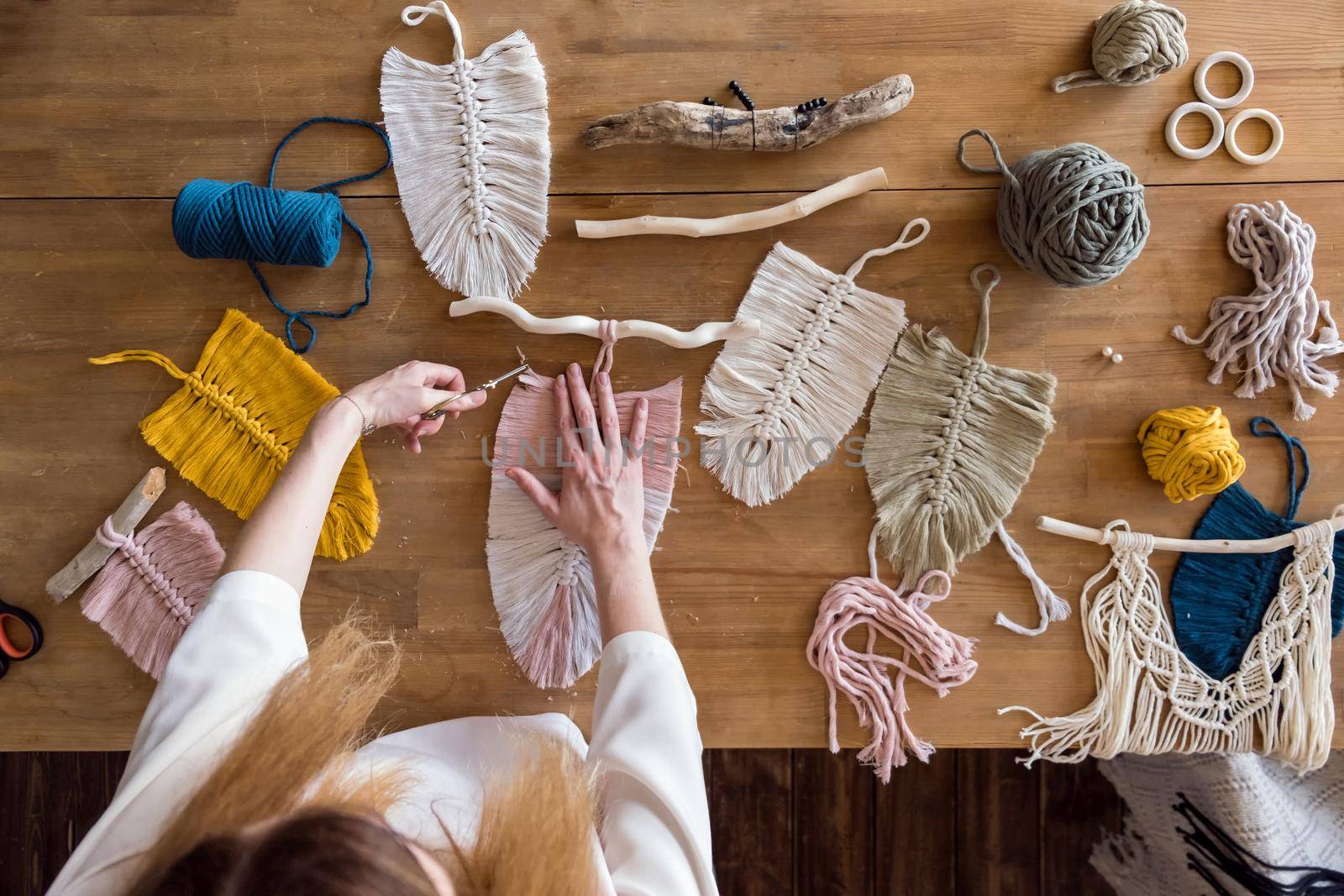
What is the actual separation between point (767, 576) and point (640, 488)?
0.63ft

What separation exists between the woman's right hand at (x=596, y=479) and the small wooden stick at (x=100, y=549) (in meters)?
0.43

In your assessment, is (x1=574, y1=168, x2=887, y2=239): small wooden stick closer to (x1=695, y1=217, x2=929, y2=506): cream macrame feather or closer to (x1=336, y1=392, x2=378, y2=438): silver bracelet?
(x1=695, y1=217, x2=929, y2=506): cream macrame feather

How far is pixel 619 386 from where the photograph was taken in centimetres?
105

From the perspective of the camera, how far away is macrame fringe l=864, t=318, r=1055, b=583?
1025mm

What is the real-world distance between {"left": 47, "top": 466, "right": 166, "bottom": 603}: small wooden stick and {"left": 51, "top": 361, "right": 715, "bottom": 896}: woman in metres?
0.24

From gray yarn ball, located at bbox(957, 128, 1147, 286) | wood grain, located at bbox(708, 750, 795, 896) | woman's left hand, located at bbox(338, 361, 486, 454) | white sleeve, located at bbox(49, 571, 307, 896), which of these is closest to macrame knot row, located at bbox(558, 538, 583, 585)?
woman's left hand, located at bbox(338, 361, 486, 454)

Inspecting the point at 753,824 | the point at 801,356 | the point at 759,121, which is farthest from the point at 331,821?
the point at 753,824

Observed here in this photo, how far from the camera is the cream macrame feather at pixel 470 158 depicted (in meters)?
1.04

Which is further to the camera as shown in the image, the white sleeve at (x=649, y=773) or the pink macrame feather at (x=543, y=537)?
the pink macrame feather at (x=543, y=537)

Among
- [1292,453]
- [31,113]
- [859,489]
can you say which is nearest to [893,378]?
[859,489]

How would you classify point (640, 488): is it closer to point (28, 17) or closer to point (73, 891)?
point (73, 891)

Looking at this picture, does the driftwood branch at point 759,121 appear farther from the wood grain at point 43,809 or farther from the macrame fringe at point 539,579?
the wood grain at point 43,809

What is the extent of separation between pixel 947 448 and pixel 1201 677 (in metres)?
0.42

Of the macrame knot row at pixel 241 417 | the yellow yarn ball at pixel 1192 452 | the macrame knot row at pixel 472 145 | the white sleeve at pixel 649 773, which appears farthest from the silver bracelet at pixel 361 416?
the yellow yarn ball at pixel 1192 452
